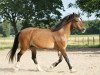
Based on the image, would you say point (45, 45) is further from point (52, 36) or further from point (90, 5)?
point (90, 5)

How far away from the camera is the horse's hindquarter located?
13.2 metres

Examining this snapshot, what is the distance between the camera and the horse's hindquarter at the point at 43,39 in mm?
13195

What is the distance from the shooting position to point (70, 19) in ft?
44.2

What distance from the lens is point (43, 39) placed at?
13.3 metres

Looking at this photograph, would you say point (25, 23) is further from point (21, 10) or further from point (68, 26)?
point (68, 26)

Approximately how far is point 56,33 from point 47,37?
42 cm

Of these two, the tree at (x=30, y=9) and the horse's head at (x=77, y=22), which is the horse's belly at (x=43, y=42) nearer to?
A: the horse's head at (x=77, y=22)

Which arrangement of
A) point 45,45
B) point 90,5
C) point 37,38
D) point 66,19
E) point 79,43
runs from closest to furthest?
1. point 45,45
2. point 37,38
3. point 66,19
4. point 90,5
5. point 79,43

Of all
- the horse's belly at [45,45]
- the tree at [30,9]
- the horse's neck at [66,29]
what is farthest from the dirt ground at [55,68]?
the tree at [30,9]

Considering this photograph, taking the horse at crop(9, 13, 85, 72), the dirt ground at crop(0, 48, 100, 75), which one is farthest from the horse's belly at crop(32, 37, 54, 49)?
the dirt ground at crop(0, 48, 100, 75)

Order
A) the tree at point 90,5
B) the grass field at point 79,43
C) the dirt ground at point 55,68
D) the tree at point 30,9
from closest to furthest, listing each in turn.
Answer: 1. the dirt ground at point 55,68
2. the tree at point 90,5
3. the grass field at point 79,43
4. the tree at point 30,9

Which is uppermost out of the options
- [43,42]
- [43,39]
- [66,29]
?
[66,29]

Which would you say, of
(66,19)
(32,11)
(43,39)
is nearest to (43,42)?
(43,39)

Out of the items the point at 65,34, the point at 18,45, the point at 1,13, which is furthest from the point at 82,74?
the point at 1,13
